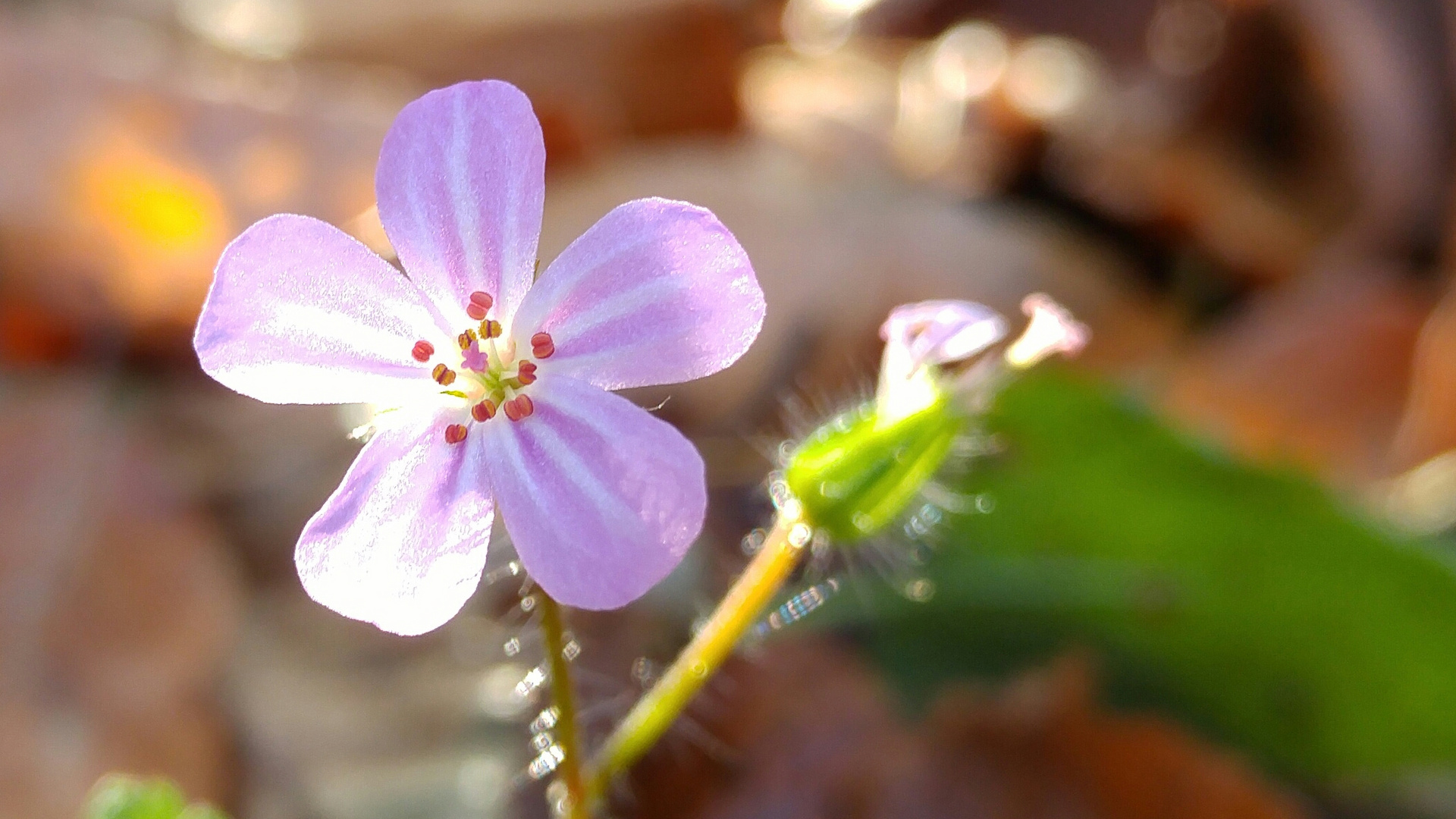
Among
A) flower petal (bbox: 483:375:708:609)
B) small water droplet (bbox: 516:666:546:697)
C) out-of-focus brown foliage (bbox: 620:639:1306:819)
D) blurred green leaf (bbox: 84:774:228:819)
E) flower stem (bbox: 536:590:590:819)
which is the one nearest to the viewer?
flower petal (bbox: 483:375:708:609)

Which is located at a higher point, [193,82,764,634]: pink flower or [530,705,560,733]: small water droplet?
[193,82,764,634]: pink flower

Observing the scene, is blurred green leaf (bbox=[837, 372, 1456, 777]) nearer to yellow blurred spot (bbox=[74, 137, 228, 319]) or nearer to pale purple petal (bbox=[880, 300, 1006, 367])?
pale purple petal (bbox=[880, 300, 1006, 367])

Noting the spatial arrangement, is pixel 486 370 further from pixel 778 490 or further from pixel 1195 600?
pixel 1195 600

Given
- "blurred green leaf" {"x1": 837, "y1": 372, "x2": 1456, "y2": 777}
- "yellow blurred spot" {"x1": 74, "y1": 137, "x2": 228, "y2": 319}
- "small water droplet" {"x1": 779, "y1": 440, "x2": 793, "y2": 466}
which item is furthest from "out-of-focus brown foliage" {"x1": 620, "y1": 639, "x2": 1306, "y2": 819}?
"yellow blurred spot" {"x1": 74, "y1": 137, "x2": 228, "y2": 319}

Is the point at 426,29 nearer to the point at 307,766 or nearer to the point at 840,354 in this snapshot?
the point at 840,354

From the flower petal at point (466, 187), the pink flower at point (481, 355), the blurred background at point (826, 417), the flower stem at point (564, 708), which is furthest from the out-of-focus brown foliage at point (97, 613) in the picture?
the flower petal at point (466, 187)
